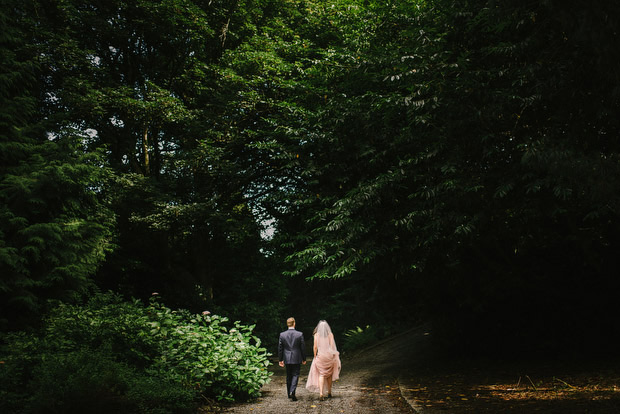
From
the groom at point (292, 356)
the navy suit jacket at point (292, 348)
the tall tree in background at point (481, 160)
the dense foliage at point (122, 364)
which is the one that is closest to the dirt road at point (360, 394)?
the groom at point (292, 356)

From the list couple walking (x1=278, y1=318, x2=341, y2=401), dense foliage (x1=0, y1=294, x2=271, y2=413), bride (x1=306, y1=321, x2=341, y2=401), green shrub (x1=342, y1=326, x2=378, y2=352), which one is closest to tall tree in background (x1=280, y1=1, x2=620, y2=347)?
bride (x1=306, y1=321, x2=341, y2=401)

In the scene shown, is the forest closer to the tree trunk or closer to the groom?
the tree trunk

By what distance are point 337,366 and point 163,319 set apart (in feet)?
12.9

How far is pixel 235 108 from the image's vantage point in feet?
47.2

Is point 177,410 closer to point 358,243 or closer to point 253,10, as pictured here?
point 358,243

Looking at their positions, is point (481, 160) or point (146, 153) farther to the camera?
point (146, 153)

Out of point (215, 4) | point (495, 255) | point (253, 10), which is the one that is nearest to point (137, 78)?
point (215, 4)

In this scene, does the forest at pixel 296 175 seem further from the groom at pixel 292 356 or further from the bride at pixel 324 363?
the bride at pixel 324 363

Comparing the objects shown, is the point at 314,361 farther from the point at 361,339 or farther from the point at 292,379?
the point at 361,339

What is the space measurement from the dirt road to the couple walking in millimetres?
285

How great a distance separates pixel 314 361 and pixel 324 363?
27cm

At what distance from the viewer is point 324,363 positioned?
28.8 ft

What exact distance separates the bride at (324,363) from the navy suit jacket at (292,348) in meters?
0.33

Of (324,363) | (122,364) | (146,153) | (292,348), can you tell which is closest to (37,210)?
(122,364)
